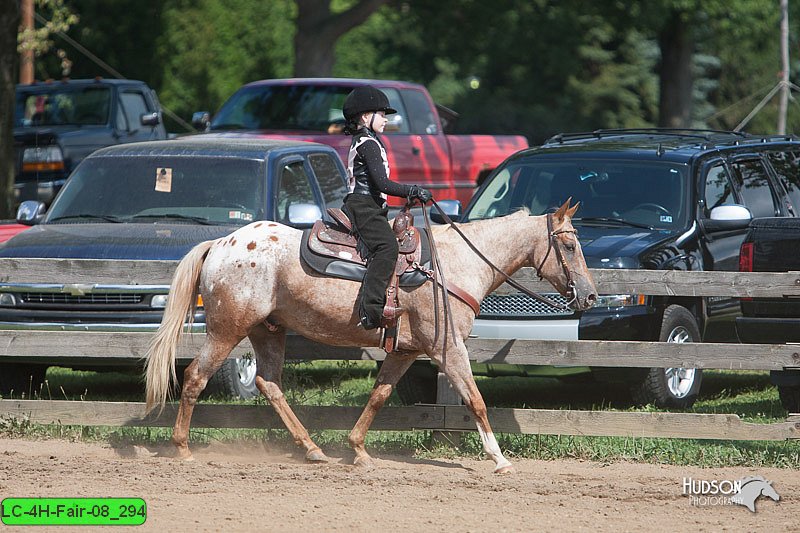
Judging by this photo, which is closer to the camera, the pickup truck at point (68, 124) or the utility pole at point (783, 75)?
the pickup truck at point (68, 124)

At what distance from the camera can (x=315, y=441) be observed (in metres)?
8.76

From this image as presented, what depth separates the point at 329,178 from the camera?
11.5m

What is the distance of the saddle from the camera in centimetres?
774

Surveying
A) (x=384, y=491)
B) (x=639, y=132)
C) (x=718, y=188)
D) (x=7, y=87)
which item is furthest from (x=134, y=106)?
(x=384, y=491)

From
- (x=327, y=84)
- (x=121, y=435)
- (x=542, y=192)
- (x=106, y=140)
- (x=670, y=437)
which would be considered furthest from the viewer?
(x=106, y=140)

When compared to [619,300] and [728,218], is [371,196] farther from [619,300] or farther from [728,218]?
[728,218]

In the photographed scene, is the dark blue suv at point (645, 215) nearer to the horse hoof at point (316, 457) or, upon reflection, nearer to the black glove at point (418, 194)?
the horse hoof at point (316, 457)

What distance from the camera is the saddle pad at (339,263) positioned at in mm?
7746

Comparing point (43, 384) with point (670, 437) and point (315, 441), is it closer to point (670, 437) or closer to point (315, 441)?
point (315, 441)

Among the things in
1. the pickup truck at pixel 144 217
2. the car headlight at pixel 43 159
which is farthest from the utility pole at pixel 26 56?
the pickup truck at pixel 144 217

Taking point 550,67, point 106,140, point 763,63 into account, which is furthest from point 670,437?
point 763,63

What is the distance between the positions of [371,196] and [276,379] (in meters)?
1.48

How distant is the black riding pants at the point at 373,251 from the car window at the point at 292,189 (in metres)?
2.58

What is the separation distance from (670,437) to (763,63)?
132 ft
